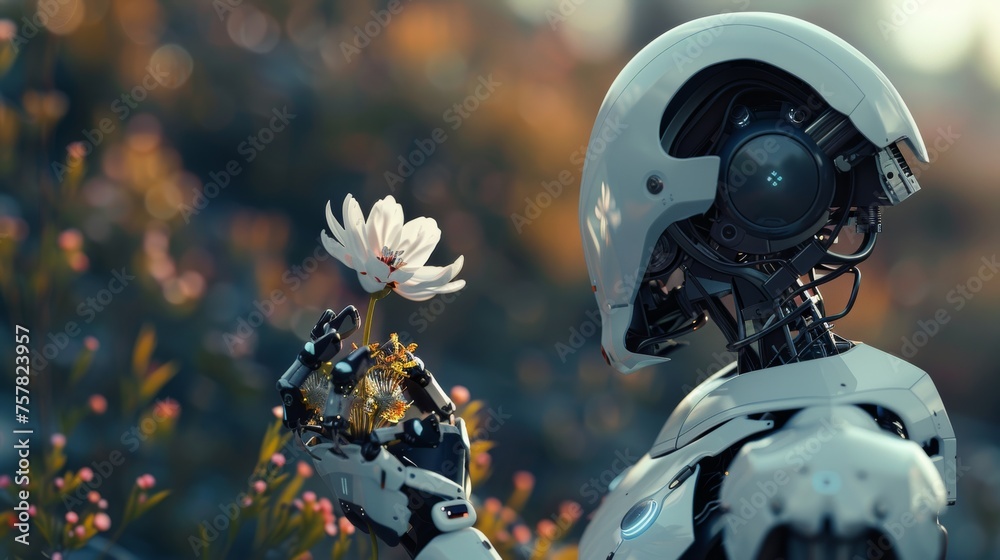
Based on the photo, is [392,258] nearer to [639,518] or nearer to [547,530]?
[639,518]

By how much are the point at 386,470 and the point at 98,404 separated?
107 cm

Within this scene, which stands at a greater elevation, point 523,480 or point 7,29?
point 7,29

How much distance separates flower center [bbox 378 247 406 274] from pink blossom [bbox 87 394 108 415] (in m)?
1.09

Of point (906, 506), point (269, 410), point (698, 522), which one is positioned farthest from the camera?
point (269, 410)

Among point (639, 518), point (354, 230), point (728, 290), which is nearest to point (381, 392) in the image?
point (354, 230)

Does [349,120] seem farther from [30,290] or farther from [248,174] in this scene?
[30,290]

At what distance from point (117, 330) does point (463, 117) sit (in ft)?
3.09

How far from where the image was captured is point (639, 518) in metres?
1.01

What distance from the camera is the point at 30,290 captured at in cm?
195

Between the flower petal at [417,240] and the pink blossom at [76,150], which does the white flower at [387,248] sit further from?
Result: the pink blossom at [76,150]

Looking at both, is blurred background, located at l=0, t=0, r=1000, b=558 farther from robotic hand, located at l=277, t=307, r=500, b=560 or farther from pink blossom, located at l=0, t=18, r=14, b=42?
robotic hand, located at l=277, t=307, r=500, b=560

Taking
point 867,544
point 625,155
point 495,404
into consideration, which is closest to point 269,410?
point 495,404

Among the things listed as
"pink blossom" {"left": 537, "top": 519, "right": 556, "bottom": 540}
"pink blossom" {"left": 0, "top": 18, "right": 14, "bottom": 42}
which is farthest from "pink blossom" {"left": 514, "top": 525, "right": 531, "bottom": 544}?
"pink blossom" {"left": 0, "top": 18, "right": 14, "bottom": 42}

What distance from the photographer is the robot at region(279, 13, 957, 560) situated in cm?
95
